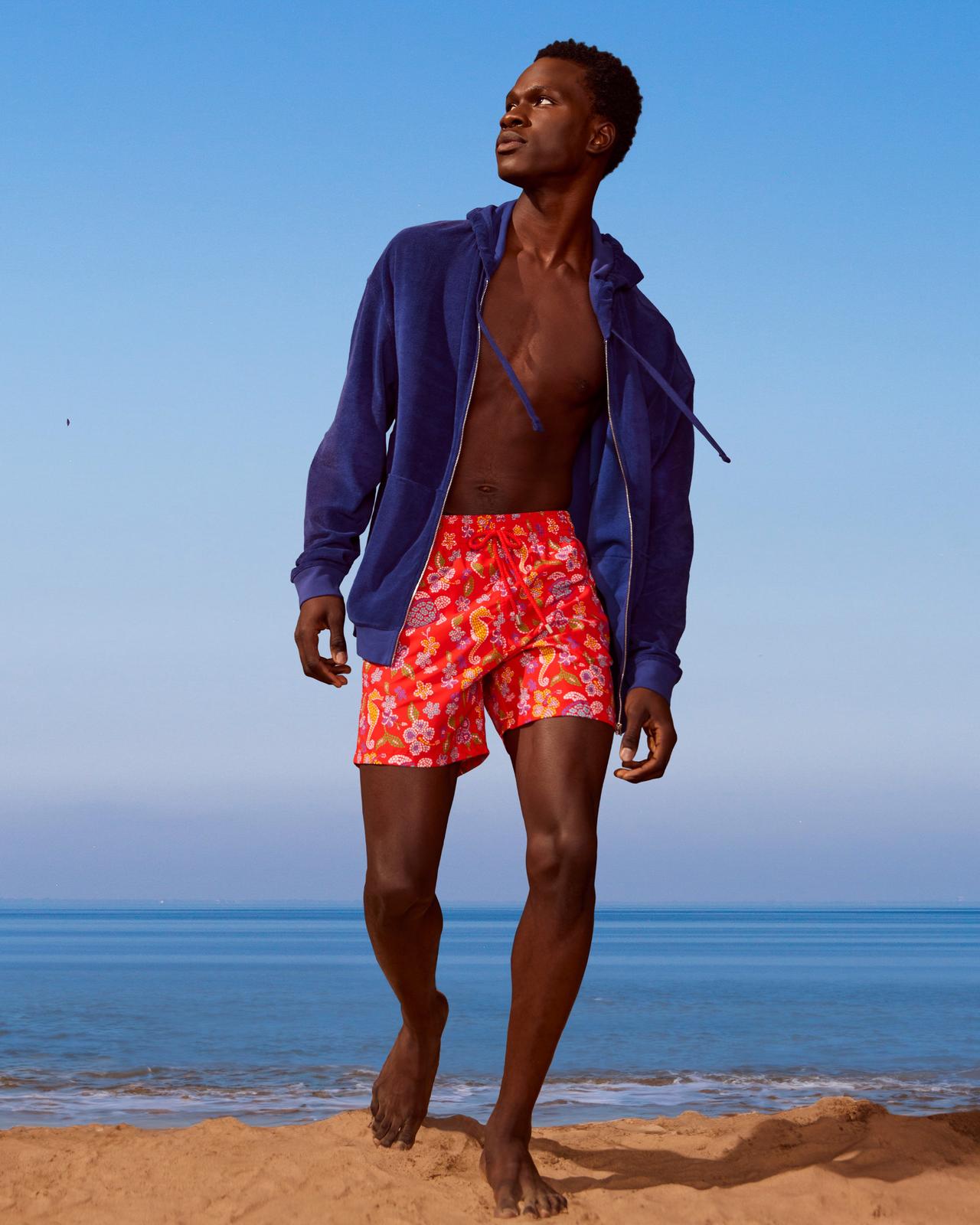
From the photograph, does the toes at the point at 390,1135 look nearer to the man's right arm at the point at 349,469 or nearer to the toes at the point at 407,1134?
the toes at the point at 407,1134

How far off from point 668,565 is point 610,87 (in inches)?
47.3

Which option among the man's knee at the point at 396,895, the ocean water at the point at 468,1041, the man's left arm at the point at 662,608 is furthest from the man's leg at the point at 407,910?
the ocean water at the point at 468,1041

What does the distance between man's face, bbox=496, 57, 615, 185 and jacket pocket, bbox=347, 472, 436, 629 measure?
828mm

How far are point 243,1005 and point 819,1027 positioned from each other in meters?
4.62

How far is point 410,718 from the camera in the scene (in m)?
3.38

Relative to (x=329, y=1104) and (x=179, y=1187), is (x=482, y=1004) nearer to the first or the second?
(x=329, y=1104)

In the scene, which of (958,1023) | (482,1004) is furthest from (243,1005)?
(958,1023)

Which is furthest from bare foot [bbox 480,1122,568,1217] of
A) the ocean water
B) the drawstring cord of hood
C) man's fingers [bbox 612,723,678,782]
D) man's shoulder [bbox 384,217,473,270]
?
the ocean water

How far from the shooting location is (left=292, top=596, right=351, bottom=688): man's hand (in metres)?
3.46

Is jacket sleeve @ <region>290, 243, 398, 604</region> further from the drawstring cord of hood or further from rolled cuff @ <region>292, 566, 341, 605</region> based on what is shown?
the drawstring cord of hood

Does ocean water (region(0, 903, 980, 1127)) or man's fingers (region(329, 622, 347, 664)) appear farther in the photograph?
ocean water (region(0, 903, 980, 1127))

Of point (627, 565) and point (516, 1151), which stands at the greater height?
point (627, 565)

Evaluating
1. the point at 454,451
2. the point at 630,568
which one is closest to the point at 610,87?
the point at 454,451

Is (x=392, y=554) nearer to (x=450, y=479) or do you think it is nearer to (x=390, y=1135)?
(x=450, y=479)
